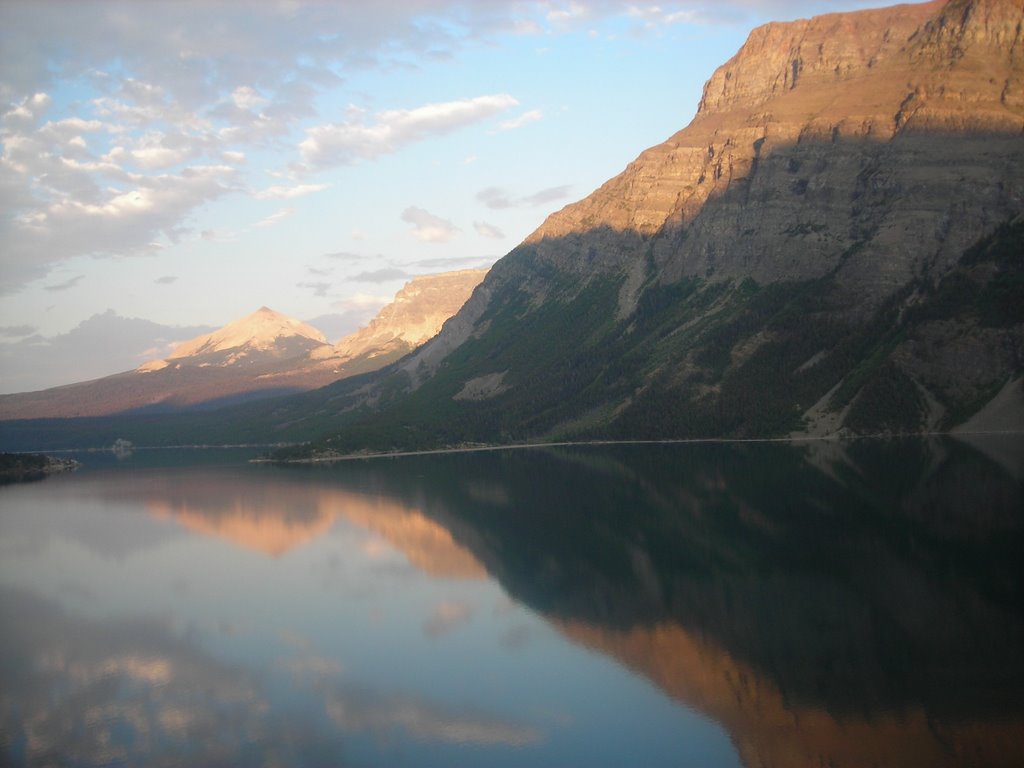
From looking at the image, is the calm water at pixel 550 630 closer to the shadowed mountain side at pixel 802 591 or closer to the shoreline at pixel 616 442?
the shadowed mountain side at pixel 802 591

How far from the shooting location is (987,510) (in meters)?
70.4

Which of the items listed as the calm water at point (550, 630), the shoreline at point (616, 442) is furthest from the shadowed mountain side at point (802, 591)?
the shoreline at point (616, 442)

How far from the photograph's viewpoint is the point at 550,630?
53219 mm

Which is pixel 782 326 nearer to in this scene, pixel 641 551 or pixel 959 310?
pixel 959 310

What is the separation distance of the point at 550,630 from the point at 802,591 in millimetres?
13978

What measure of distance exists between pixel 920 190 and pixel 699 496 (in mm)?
122713

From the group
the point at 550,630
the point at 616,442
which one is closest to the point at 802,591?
the point at 550,630

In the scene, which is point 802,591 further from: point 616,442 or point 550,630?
point 616,442

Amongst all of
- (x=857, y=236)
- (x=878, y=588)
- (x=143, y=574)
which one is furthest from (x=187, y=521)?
(x=857, y=236)

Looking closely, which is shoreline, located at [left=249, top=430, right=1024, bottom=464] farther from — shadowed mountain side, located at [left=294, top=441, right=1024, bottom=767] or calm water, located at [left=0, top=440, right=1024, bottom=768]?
calm water, located at [left=0, top=440, right=1024, bottom=768]

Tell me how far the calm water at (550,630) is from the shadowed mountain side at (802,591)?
184 millimetres

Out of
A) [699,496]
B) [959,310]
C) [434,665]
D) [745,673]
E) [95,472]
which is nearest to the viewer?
[745,673]

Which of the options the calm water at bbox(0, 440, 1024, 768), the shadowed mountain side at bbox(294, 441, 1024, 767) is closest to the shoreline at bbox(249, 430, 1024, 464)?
the shadowed mountain side at bbox(294, 441, 1024, 767)

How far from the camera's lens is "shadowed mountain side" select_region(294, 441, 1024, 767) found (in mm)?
36031
